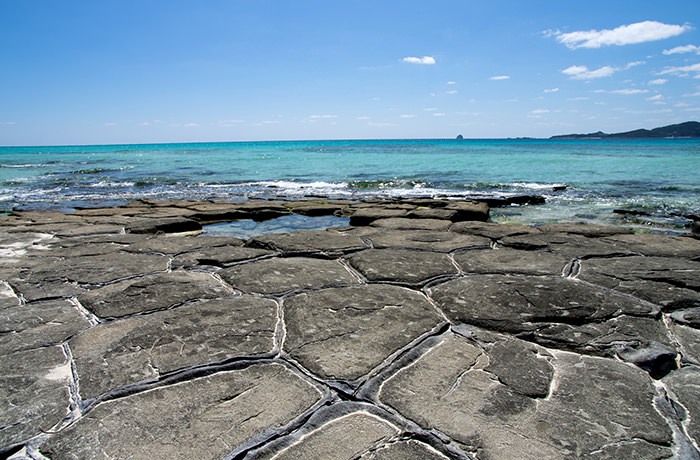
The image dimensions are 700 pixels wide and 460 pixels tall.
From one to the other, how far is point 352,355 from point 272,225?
433 cm

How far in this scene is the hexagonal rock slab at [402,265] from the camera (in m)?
2.48

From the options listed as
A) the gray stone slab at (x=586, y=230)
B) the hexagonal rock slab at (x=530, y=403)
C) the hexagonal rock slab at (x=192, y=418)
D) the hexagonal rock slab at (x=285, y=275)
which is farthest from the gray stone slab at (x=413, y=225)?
the hexagonal rock slab at (x=192, y=418)

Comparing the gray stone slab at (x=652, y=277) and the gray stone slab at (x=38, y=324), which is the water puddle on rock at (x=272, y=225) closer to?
the gray stone slab at (x=38, y=324)

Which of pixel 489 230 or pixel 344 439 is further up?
pixel 489 230

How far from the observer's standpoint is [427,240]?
3.45m

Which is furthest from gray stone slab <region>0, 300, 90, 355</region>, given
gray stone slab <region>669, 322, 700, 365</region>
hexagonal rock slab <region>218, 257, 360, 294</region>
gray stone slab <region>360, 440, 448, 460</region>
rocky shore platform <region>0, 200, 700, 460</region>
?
gray stone slab <region>669, 322, 700, 365</region>

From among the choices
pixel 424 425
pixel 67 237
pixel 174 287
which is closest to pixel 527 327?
pixel 424 425

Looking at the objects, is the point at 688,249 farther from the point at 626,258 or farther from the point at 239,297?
the point at 239,297

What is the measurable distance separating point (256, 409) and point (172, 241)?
2.47 m

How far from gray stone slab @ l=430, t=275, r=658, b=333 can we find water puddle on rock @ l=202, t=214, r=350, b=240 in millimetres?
3327

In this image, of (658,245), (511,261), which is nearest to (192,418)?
(511,261)

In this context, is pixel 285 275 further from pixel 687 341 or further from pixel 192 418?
pixel 687 341

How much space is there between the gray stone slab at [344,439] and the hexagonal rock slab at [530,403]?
0.11 m

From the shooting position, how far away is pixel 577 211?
7637 mm
